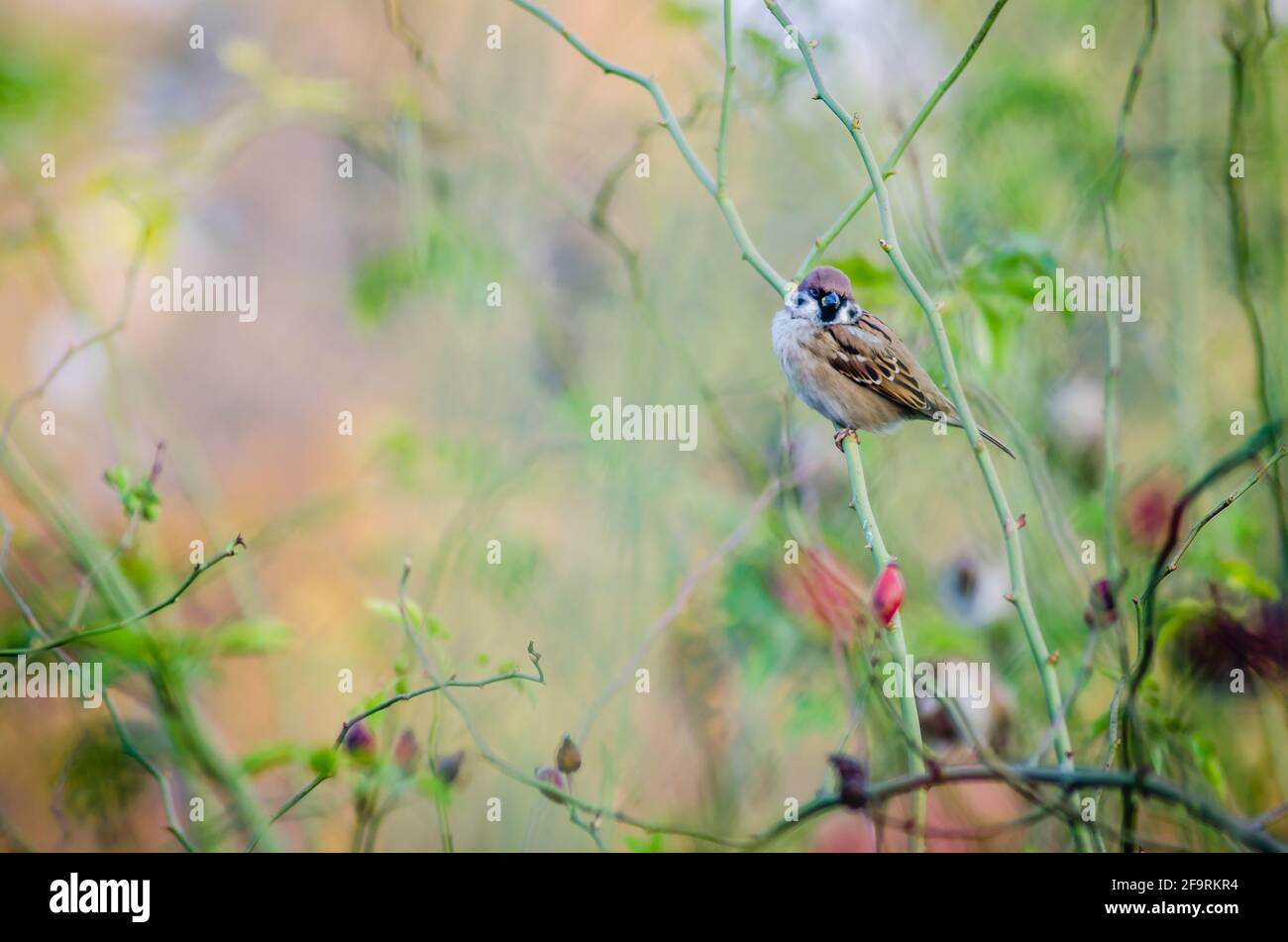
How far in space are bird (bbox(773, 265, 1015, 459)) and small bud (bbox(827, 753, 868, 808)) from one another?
3.84ft

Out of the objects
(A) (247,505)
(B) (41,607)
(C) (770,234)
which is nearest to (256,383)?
(A) (247,505)

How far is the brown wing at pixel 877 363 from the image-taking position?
7.45 feet

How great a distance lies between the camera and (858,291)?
202 cm

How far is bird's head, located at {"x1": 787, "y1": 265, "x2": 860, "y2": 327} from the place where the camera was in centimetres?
206

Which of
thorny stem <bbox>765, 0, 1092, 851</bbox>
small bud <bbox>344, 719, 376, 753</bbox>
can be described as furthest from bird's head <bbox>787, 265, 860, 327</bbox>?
small bud <bbox>344, 719, 376, 753</bbox>

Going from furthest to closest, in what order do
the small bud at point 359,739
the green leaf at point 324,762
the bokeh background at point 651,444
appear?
1. the bokeh background at point 651,444
2. the small bud at point 359,739
3. the green leaf at point 324,762

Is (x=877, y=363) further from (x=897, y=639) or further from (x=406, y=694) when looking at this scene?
(x=406, y=694)

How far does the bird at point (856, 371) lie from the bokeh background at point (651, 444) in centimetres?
11

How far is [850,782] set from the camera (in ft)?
3.61

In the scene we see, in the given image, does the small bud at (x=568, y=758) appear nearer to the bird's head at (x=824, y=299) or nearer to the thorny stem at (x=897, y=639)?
the thorny stem at (x=897, y=639)

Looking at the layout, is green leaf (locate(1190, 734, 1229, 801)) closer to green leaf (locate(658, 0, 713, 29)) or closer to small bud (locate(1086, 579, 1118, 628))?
small bud (locate(1086, 579, 1118, 628))

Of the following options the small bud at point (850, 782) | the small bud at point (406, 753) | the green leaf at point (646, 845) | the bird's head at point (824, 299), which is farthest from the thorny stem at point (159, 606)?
the bird's head at point (824, 299)

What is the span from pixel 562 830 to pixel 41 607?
1.17 m
